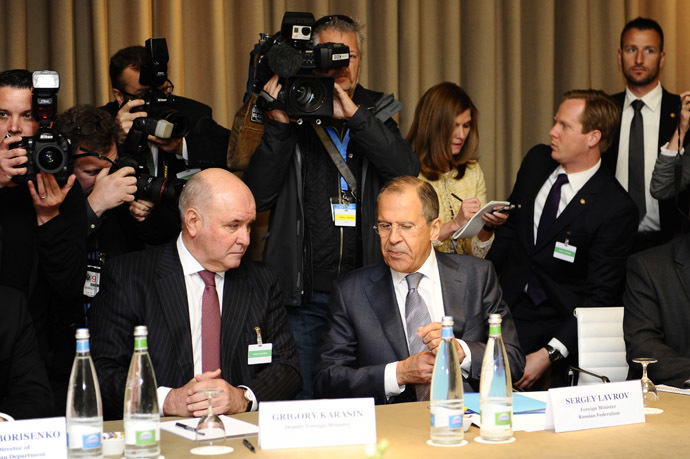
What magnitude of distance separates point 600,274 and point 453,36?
191 cm

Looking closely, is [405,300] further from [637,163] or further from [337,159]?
[637,163]

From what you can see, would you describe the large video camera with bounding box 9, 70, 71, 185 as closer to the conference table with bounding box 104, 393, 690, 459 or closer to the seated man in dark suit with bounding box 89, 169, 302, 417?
the seated man in dark suit with bounding box 89, 169, 302, 417

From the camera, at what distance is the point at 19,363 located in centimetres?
269

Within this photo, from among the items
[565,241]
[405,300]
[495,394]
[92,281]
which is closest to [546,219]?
[565,241]

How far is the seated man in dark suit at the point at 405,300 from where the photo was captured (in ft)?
10.2

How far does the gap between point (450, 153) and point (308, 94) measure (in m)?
1.09

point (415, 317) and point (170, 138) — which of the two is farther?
point (170, 138)

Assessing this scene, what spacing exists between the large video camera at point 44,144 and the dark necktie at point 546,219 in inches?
92.8

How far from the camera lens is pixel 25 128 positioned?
10.8ft

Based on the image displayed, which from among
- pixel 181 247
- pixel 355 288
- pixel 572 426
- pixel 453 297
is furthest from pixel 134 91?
pixel 572 426

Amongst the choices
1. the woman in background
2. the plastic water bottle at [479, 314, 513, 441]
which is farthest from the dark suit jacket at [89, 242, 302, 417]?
the woman in background

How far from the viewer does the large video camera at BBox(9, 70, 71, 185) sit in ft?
10.3

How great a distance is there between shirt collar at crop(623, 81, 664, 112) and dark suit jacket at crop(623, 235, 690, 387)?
149 cm

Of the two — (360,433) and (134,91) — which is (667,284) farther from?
(134,91)
